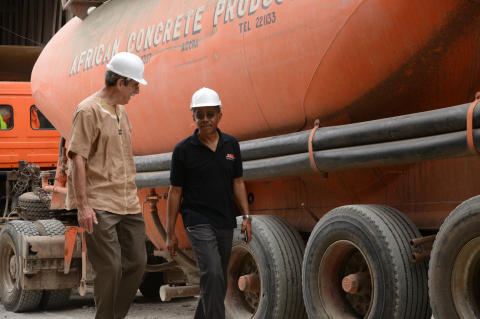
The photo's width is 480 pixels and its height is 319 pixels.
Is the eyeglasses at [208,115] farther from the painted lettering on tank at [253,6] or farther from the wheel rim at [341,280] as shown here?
the wheel rim at [341,280]

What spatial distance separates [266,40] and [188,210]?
1.36 metres

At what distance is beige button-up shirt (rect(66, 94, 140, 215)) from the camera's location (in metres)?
4.20

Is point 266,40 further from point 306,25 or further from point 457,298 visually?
point 457,298

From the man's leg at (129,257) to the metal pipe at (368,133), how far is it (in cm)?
110

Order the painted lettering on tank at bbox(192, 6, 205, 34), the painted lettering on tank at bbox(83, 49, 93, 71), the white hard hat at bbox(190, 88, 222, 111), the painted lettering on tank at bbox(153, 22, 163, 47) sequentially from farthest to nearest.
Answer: the painted lettering on tank at bbox(83, 49, 93, 71) < the painted lettering on tank at bbox(153, 22, 163, 47) < the painted lettering on tank at bbox(192, 6, 205, 34) < the white hard hat at bbox(190, 88, 222, 111)

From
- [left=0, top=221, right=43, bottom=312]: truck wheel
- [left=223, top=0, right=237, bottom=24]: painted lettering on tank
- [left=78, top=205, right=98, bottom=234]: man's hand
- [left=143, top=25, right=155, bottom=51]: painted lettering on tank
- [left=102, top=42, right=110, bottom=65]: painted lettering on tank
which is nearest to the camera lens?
[left=78, top=205, right=98, bottom=234]: man's hand

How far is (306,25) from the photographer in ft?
14.9

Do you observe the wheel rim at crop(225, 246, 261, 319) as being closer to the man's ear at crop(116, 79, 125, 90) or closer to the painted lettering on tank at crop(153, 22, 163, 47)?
the man's ear at crop(116, 79, 125, 90)

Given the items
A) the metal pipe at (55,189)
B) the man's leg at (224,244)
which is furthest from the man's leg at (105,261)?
the metal pipe at (55,189)

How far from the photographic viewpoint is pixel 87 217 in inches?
161

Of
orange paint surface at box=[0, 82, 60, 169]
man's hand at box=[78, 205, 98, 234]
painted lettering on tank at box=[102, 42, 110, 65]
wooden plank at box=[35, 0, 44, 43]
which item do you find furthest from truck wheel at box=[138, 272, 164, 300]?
wooden plank at box=[35, 0, 44, 43]

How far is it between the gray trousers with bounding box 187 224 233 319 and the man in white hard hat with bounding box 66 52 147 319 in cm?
42

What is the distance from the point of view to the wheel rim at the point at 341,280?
4.42 m

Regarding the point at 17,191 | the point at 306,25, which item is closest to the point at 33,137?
the point at 17,191
